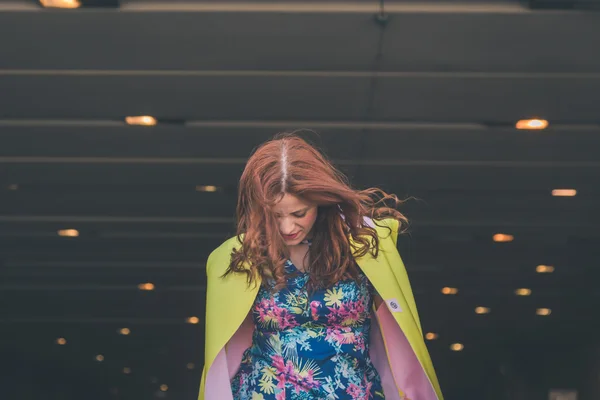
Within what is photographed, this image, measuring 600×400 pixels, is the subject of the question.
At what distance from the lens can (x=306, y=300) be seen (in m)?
3.21

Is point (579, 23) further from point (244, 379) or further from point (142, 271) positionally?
point (142, 271)

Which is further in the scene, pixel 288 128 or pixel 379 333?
pixel 288 128

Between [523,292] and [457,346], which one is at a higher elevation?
[457,346]

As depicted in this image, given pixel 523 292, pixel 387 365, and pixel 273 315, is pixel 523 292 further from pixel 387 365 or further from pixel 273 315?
pixel 273 315

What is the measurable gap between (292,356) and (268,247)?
349 mm

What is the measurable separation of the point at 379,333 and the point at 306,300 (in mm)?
334

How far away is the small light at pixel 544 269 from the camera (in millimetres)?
17562

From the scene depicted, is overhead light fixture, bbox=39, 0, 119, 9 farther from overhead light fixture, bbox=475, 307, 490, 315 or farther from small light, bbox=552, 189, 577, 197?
overhead light fixture, bbox=475, 307, 490, 315

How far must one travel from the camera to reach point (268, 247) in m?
3.22

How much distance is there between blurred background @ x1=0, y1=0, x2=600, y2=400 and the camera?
8.62 m

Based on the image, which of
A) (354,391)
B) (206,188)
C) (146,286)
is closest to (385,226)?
(354,391)

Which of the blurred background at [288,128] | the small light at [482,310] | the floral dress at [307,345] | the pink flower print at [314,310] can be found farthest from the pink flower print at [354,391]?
the small light at [482,310]

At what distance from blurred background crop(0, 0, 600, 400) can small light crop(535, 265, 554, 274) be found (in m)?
0.06

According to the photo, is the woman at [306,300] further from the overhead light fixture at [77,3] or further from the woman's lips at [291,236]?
the overhead light fixture at [77,3]
